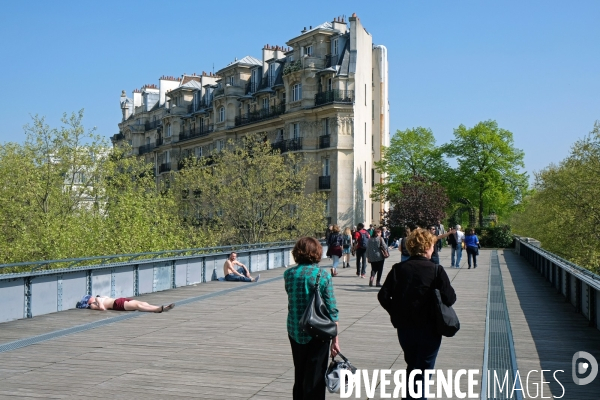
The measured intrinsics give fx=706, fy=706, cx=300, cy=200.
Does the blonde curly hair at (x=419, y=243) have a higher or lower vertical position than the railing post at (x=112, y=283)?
higher

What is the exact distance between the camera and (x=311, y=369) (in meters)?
5.92

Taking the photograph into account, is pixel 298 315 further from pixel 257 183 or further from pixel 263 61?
pixel 263 61

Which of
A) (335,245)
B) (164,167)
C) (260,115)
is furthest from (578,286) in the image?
(164,167)

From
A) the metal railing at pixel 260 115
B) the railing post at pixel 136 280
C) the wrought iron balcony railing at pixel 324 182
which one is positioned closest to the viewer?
the railing post at pixel 136 280

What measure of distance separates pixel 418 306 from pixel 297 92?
52.6 metres

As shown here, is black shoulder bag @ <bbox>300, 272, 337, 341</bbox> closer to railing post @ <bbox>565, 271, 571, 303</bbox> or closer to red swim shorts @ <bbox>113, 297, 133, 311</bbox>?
red swim shorts @ <bbox>113, 297, 133, 311</bbox>

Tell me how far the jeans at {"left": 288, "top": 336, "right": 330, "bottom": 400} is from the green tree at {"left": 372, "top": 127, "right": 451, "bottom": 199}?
60854 mm

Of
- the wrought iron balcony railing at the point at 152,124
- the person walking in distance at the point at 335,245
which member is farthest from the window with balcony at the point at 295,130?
the person walking in distance at the point at 335,245

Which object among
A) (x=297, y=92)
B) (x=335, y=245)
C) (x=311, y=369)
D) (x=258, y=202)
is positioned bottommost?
(x=311, y=369)

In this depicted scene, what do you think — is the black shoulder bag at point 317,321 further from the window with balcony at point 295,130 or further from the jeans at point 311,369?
the window with balcony at point 295,130

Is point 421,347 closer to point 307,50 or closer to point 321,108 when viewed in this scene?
point 321,108

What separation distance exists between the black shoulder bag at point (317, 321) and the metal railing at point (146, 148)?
3190 inches

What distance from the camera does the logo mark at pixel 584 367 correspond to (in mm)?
8353

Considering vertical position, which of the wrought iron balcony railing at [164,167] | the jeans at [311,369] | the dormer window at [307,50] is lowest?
the jeans at [311,369]
